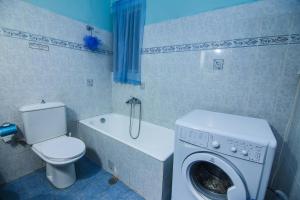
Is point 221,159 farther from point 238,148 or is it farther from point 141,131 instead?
point 141,131

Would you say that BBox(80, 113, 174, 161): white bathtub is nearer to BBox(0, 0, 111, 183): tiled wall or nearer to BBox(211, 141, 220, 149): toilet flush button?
BBox(0, 0, 111, 183): tiled wall

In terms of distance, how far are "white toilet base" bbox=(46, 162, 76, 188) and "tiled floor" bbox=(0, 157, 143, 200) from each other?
48 mm

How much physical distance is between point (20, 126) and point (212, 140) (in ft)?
6.11

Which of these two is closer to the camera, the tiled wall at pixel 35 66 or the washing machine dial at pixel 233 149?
the washing machine dial at pixel 233 149

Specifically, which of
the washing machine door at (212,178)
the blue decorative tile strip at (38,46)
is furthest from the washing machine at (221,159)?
the blue decorative tile strip at (38,46)

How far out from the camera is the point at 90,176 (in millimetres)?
1698

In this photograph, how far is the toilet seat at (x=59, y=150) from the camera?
131cm

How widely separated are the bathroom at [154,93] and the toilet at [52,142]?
0.01 m

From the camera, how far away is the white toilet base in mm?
1472

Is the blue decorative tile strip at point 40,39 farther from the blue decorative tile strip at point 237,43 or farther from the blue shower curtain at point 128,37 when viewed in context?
the blue decorative tile strip at point 237,43

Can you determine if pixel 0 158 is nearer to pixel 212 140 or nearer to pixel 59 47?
pixel 59 47

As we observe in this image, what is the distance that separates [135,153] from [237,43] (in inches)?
54.5

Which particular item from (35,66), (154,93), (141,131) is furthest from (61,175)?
(154,93)

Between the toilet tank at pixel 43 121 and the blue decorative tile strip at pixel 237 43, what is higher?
the blue decorative tile strip at pixel 237 43
